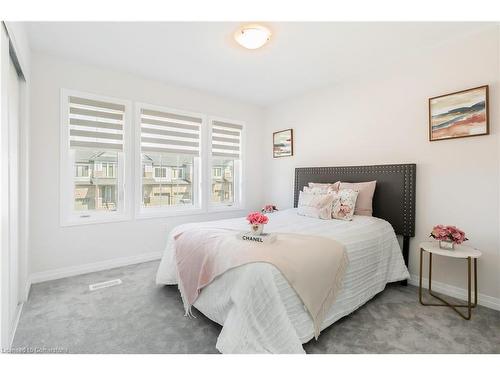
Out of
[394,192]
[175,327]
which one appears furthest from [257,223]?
[394,192]

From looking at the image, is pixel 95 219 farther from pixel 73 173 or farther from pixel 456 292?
pixel 456 292

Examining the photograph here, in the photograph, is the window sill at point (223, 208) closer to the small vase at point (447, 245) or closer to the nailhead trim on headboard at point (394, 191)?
the nailhead trim on headboard at point (394, 191)

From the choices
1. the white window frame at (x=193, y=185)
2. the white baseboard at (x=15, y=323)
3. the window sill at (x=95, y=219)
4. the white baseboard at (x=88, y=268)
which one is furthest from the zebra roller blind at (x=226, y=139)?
the white baseboard at (x=15, y=323)

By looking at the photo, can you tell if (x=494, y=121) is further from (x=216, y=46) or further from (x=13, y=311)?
(x=13, y=311)

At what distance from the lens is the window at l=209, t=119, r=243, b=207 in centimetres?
423

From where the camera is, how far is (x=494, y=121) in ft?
7.41

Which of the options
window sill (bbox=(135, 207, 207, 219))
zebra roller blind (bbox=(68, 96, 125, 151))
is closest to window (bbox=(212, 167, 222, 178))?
window sill (bbox=(135, 207, 207, 219))

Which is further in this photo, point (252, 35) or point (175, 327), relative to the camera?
point (252, 35)

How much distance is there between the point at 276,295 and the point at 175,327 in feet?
3.12

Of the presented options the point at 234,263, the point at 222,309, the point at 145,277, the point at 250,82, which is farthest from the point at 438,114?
the point at 145,277

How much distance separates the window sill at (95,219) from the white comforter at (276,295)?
1221mm

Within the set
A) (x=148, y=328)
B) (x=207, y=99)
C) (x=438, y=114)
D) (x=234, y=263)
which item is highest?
(x=207, y=99)

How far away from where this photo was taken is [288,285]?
1.58m
